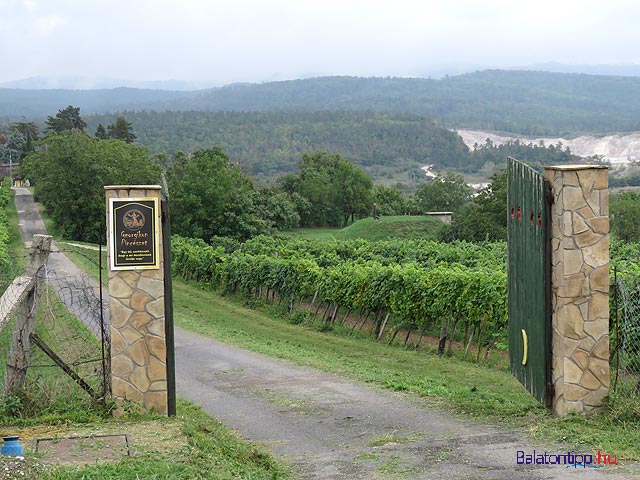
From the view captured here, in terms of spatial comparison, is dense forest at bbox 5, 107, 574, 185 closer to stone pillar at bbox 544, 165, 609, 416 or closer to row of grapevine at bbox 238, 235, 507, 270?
row of grapevine at bbox 238, 235, 507, 270

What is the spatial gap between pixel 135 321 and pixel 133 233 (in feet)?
3.08

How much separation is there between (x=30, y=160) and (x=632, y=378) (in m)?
71.6

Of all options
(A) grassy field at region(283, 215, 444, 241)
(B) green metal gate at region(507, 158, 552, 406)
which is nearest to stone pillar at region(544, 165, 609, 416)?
(B) green metal gate at region(507, 158, 552, 406)

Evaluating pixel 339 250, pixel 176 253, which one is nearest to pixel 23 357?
pixel 339 250

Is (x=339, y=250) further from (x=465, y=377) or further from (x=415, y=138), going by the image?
(x=415, y=138)

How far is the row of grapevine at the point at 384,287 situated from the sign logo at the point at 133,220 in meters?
9.98

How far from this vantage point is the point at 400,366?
1745 cm

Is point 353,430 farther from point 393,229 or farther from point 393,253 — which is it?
point 393,229

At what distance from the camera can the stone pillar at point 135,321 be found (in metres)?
9.50

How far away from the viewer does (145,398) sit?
9.58 metres

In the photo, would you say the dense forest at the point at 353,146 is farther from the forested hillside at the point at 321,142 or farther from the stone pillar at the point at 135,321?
the stone pillar at the point at 135,321

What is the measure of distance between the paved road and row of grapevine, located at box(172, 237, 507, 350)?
16.2ft

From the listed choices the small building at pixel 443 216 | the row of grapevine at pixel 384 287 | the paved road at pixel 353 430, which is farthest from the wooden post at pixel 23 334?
the small building at pixel 443 216

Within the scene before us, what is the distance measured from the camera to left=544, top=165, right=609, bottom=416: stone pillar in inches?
375
